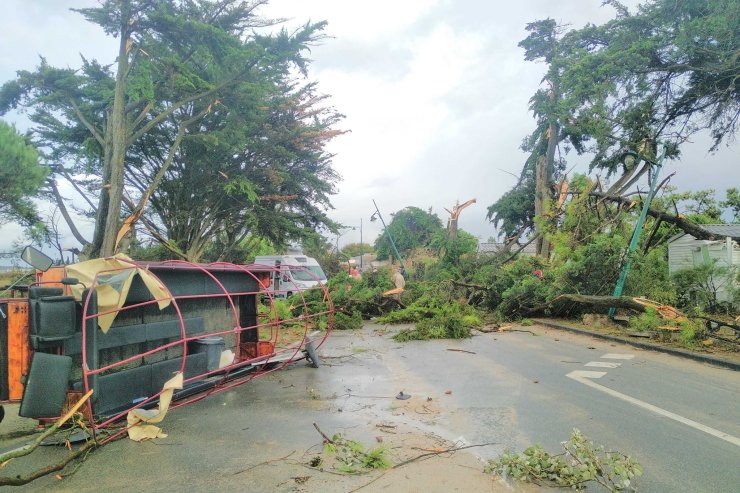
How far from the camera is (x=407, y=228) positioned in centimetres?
5681

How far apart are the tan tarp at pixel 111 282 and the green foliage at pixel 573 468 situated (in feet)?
12.7

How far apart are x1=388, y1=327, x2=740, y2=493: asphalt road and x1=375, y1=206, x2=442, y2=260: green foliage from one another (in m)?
43.5

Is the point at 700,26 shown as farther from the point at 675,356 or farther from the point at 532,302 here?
the point at 675,356

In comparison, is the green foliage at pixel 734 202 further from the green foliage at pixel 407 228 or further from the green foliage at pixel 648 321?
the green foliage at pixel 407 228

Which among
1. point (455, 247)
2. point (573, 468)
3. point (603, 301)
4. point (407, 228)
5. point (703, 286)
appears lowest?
point (573, 468)

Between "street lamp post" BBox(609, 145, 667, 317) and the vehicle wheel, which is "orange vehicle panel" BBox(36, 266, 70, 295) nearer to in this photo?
the vehicle wheel

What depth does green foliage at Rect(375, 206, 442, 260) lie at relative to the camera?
5410cm

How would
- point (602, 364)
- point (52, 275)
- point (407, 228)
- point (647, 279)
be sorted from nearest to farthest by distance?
point (52, 275)
point (602, 364)
point (647, 279)
point (407, 228)

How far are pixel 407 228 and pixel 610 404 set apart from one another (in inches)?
2002

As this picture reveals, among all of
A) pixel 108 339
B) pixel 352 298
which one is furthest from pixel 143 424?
pixel 352 298

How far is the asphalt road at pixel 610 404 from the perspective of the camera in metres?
4.38

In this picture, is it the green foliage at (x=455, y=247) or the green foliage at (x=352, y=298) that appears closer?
the green foliage at (x=352, y=298)

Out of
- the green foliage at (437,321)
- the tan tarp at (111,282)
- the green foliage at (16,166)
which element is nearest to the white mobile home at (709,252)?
the green foliage at (437,321)

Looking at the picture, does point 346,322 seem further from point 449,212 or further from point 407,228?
point 407,228
